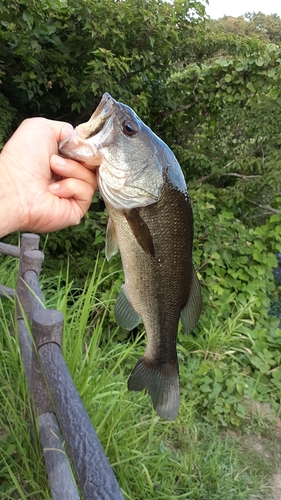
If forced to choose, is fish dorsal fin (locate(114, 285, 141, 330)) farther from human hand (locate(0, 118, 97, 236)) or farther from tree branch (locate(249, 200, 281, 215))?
tree branch (locate(249, 200, 281, 215))

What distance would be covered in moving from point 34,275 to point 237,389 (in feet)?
6.17

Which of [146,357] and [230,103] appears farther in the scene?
[230,103]

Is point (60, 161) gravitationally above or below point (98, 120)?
below

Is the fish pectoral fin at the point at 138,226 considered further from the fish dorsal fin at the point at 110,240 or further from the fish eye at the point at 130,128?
the fish eye at the point at 130,128

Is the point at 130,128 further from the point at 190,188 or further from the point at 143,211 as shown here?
the point at 190,188

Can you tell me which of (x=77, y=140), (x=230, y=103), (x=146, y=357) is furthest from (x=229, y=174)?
(x=77, y=140)

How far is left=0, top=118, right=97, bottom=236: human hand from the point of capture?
1.34 m

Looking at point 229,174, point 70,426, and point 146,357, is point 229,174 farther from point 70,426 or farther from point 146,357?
point 70,426

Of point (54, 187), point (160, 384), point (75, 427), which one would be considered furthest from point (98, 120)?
point (160, 384)

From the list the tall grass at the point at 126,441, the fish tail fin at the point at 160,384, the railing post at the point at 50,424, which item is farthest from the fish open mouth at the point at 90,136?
the tall grass at the point at 126,441

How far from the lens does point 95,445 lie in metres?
1.12

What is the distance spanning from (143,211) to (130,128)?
0.78 feet

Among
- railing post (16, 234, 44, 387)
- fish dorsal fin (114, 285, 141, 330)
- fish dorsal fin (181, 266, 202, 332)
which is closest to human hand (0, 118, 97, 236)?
fish dorsal fin (114, 285, 141, 330)

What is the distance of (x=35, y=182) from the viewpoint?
1.36m
